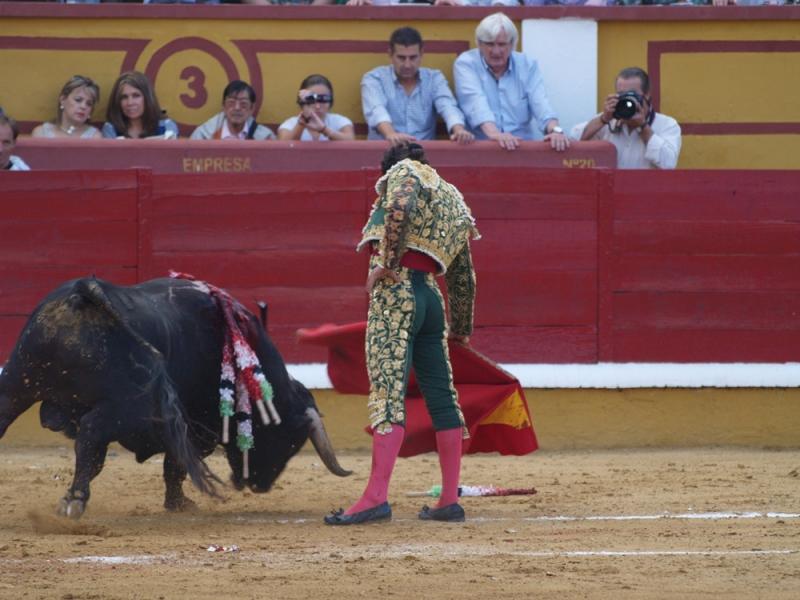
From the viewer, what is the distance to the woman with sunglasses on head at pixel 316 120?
299 inches

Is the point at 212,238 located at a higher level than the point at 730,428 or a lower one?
higher

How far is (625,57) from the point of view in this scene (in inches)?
328

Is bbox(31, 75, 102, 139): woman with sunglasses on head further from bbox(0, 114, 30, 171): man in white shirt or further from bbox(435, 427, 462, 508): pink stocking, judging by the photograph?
bbox(435, 427, 462, 508): pink stocking

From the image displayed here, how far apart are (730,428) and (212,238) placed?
2.54 metres

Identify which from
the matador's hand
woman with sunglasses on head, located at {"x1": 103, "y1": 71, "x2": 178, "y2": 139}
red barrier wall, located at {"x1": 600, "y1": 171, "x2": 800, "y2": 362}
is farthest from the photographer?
the matador's hand

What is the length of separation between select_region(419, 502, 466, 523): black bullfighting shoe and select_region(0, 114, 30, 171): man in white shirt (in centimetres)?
304

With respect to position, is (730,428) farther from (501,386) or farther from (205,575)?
(205,575)

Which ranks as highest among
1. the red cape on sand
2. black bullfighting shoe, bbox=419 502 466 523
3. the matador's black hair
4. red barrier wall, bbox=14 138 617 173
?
the matador's black hair

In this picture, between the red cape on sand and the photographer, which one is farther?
the photographer

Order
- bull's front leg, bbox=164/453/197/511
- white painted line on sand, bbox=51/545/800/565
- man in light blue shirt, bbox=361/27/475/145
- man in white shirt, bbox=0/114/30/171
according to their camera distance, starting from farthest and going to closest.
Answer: man in light blue shirt, bbox=361/27/475/145 → man in white shirt, bbox=0/114/30/171 → bull's front leg, bbox=164/453/197/511 → white painted line on sand, bbox=51/545/800/565

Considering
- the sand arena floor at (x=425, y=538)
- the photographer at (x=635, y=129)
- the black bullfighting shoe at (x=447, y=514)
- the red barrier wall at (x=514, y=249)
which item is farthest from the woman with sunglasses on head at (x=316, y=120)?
the black bullfighting shoe at (x=447, y=514)

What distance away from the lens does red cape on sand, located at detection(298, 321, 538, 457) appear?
5.62m

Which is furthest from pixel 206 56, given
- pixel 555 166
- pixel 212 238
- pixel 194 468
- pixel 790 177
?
pixel 194 468

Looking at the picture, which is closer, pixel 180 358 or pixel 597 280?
pixel 180 358
